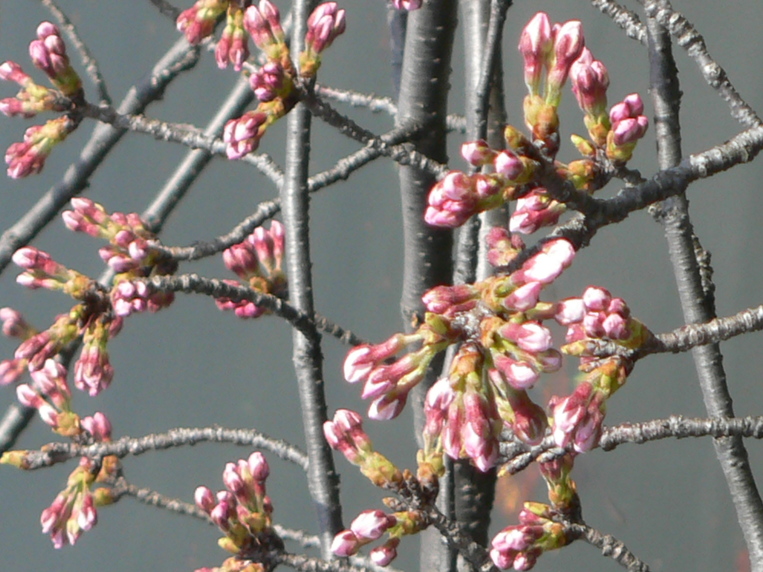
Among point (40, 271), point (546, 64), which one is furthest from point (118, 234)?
point (546, 64)

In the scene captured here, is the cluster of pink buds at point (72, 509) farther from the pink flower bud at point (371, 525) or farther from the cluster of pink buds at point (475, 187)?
the cluster of pink buds at point (475, 187)

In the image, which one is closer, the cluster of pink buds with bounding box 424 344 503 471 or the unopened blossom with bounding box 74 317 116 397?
the cluster of pink buds with bounding box 424 344 503 471

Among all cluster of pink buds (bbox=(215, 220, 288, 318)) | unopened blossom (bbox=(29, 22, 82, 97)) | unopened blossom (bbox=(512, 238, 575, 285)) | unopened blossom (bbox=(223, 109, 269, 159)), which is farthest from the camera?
cluster of pink buds (bbox=(215, 220, 288, 318))

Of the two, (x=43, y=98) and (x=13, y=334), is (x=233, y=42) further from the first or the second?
(x=13, y=334)

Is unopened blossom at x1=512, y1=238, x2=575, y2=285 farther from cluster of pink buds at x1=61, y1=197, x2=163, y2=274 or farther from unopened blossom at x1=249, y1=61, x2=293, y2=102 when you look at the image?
cluster of pink buds at x1=61, y1=197, x2=163, y2=274

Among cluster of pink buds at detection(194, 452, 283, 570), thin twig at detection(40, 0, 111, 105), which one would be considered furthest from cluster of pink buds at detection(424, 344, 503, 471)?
thin twig at detection(40, 0, 111, 105)

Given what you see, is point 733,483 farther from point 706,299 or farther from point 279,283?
point 279,283

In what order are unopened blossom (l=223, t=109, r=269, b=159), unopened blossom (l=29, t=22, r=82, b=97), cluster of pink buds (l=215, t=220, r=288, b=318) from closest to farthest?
unopened blossom (l=223, t=109, r=269, b=159) < unopened blossom (l=29, t=22, r=82, b=97) < cluster of pink buds (l=215, t=220, r=288, b=318)
